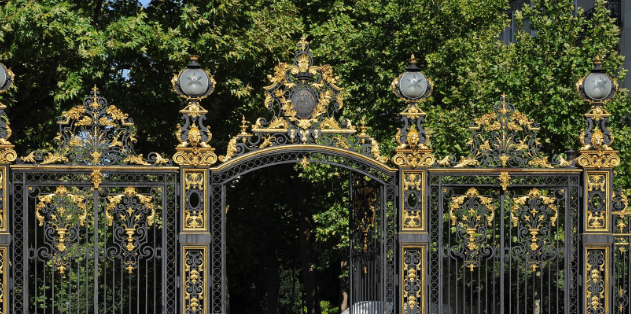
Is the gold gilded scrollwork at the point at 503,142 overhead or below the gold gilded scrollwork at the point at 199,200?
overhead

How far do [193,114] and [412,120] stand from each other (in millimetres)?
2639

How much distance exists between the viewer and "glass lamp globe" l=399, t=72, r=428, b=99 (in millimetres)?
10844

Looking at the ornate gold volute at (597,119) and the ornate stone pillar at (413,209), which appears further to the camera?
the ornate gold volute at (597,119)

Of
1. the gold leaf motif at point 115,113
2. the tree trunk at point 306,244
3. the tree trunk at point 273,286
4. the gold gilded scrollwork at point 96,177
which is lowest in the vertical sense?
the tree trunk at point 273,286

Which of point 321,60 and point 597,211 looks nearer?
point 597,211

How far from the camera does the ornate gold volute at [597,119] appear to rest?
11102 millimetres

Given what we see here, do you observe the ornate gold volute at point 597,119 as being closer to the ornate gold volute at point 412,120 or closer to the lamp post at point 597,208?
the lamp post at point 597,208

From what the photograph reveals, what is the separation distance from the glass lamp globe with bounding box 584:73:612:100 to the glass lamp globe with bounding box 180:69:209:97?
4.63 metres

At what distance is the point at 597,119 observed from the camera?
442 inches

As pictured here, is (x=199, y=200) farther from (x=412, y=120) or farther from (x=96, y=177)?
(x=412, y=120)

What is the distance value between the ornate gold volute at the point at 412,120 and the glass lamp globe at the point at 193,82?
2258mm

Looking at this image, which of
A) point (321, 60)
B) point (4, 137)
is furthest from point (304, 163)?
point (321, 60)

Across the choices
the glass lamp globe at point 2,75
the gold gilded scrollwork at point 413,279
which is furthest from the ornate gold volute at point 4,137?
the gold gilded scrollwork at point 413,279

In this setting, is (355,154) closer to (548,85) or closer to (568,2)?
(548,85)
